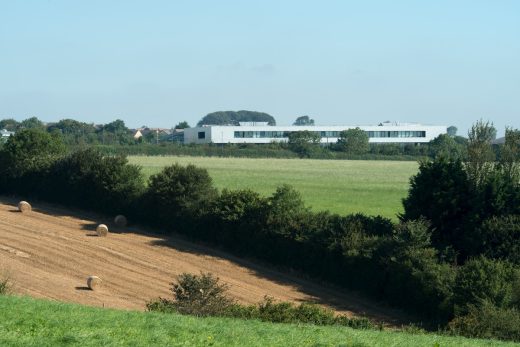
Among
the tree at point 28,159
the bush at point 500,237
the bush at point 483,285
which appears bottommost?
the bush at point 483,285

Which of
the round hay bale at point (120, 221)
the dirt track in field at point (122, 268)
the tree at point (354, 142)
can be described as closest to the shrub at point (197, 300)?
the dirt track in field at point (122, 268)

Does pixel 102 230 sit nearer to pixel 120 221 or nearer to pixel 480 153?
pixel 120 221

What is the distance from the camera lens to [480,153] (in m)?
38.4

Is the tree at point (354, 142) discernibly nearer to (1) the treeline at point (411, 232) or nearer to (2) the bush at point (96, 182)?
(2) the bush at point (96, 182)

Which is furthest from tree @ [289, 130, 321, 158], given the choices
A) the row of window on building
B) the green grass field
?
the green grass field

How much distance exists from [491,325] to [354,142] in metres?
134

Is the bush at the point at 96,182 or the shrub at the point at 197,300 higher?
the bush at the point at 96,182

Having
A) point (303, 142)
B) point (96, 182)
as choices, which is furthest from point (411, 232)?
point (303, 142)

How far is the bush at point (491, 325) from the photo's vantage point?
23.7 m

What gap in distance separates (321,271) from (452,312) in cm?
871

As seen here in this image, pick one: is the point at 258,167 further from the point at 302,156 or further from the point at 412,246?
the point at 412,246

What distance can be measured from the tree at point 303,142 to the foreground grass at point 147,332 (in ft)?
396

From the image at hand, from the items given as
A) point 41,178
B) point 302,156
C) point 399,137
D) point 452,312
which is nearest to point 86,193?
point 41,178

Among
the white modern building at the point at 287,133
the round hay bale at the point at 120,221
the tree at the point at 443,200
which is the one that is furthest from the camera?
the white modern building at the point at 287,133
